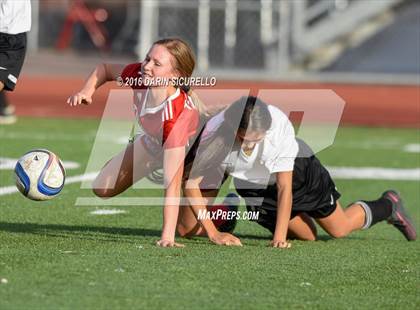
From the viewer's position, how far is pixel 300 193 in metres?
7.20

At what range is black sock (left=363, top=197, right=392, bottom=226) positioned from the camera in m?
7.80

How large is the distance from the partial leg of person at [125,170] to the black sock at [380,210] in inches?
66.7

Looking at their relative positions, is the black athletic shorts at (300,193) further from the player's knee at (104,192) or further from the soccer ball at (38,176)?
the soccer ball at (38,176)

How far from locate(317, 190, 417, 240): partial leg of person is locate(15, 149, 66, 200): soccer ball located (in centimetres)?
188

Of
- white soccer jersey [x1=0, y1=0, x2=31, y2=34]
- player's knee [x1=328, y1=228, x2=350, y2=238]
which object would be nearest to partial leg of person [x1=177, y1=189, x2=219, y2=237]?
player's knee [x1=328, y1=228, x2=350, y2=238]

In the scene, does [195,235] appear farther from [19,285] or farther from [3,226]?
[19,285]

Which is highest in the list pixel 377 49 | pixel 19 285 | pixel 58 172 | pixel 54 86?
pixel 377 49

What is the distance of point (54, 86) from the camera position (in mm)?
18359

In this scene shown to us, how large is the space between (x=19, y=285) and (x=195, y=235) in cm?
225

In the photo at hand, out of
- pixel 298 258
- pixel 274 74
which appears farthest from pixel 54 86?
pixel 298 258

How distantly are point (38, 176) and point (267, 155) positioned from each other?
1446 millimetres

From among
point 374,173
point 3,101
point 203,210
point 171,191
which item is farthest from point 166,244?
point 3,101

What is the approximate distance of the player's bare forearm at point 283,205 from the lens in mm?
6793

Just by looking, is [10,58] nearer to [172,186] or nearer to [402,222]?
[172,186]
